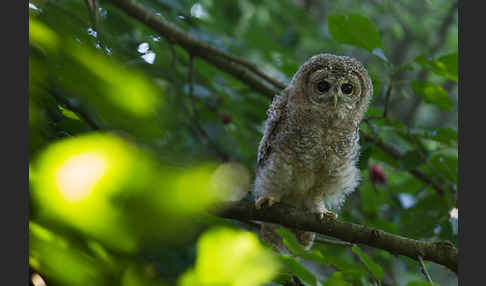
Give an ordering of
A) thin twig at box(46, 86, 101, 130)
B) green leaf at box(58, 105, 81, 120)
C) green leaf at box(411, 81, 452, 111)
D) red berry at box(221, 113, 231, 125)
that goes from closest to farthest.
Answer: thin twig at box(46, 86, 101, 130) < green leaf at box(58, 105, 81, 120) < green leaf at box(411, 81, 452, 111) < red berry at box(221, 113, 231, 125)

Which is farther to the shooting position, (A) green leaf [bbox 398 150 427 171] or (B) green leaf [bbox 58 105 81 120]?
(A) green leaf [bbox 398 150 427 171]

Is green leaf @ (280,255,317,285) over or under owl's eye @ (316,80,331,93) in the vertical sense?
under

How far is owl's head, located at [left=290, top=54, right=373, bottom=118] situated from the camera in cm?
227

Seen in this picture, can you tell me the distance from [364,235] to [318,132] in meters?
0.77

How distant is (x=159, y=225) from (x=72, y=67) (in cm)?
18

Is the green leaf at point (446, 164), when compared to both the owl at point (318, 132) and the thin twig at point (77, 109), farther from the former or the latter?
the thin twig at point (77, 109)

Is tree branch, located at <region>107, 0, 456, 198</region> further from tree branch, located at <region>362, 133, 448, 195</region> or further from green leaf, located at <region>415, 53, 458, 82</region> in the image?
Result: green leaf, located at <region>415, 53, 458, 82</region>

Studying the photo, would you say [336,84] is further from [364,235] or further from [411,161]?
[364,235]

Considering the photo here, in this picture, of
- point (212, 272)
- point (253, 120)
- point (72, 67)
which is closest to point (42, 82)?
point (72, 67)

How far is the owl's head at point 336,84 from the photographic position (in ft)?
7.43

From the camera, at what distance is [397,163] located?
8.71ft

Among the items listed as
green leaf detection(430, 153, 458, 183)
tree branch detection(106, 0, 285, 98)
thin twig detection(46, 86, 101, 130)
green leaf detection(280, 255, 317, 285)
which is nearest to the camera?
thin twig detection(46, 86, 101, 130)

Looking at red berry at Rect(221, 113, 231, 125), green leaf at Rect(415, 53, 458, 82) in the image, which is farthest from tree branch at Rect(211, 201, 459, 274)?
red berry at Rect(221, 113, 231, 125)

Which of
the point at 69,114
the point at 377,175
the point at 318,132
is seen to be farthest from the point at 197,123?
the point at 69,114
